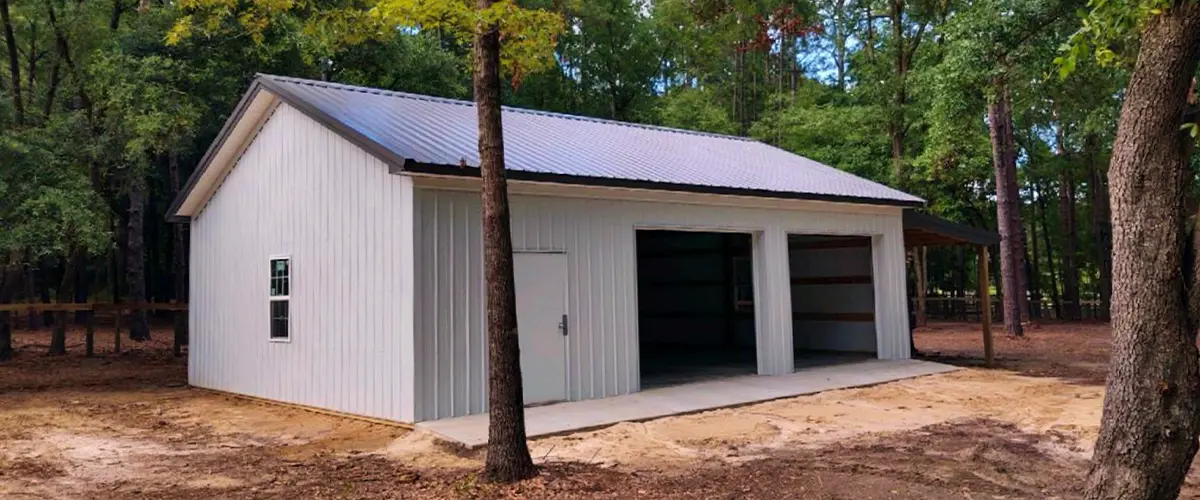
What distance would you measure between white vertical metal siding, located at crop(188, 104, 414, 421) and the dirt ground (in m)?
0.43

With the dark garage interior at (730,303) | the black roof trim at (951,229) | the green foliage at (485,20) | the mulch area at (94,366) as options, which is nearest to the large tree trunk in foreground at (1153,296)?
the green foliage at (485,20)

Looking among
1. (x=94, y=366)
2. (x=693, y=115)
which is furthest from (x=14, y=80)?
(x=693, y=115)

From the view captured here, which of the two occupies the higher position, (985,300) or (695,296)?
(695,296)

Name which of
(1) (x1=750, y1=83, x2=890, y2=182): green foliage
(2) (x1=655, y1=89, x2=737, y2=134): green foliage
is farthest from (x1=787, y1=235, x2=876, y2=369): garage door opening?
(2) (x1=655, y1=89, x2=737, y2=134): green foliage

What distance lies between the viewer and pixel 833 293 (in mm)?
14797

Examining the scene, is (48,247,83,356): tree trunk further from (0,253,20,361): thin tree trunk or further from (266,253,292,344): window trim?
(266,253,292,344): window trim

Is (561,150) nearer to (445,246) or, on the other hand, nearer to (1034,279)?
(445,246)

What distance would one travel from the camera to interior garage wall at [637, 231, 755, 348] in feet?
55.0

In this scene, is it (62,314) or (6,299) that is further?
(6,299)

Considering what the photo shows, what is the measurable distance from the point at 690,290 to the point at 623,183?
830 cm

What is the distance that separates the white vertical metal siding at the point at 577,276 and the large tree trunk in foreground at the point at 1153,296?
5.98 meters

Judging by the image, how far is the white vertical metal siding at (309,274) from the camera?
8.50 meters

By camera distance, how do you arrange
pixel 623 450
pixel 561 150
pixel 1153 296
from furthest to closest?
pixel 561 150, pixel 623 450, pixel 1153 296

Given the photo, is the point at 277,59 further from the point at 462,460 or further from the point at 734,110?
the point at 734,110
